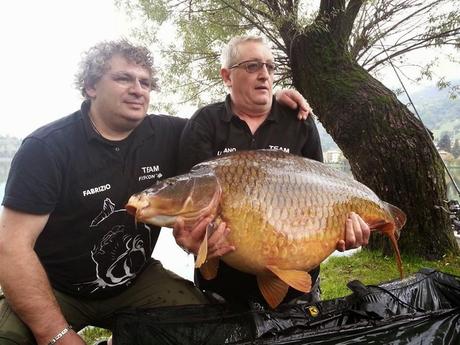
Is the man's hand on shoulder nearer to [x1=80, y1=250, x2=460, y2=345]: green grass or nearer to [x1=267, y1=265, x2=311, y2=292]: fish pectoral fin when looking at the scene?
[x1=267, y1=265, x2=311, y2=292]: fish pectoral fin

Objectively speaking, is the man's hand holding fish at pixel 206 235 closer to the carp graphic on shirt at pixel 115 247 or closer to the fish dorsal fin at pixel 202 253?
the fish dorsal fin at pixel 202 253

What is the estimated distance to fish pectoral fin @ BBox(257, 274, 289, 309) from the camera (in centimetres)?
133

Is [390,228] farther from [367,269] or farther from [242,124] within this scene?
[367,269]

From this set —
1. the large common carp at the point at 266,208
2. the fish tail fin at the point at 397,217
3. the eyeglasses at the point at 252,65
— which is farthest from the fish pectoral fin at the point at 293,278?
the eyeglasses at the point at 252,65

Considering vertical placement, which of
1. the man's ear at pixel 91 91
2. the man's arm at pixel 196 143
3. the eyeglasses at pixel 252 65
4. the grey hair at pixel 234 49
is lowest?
the man's arm at pixel 196 143

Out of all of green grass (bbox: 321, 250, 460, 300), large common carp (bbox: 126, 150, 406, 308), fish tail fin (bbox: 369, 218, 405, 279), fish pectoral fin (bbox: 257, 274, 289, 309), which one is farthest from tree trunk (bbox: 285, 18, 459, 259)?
fish pectoral fin (bbox: 257, 274, 289, 309)

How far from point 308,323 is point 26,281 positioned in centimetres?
92

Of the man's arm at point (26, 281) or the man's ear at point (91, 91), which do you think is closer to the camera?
the man's arm at point (26, 281)

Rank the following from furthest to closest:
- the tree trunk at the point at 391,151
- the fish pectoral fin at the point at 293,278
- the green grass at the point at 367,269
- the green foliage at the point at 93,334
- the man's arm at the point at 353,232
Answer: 1. the tree trunk at the point at 391,151
2. the green grass at the point at 367,269
3. the green foliage at the point at 93,334
4. the man's arm at the point at 353,232
5. the fish pectoral fin at the point at 293,278

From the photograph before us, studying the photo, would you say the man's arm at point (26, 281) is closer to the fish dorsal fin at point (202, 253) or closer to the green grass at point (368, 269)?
the fish dorsal fin at point (202, 253)

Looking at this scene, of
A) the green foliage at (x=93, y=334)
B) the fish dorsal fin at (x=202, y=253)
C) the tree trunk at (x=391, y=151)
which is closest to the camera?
the fish dorsal fin at (x=202, y=253)

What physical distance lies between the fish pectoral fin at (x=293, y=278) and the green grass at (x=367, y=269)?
4.98 feet

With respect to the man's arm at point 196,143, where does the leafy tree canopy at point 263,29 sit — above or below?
above

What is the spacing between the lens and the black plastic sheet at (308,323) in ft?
4.14
